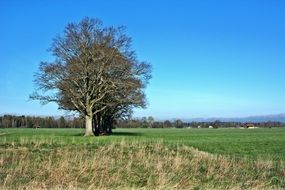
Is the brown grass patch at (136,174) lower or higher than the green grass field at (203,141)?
lower

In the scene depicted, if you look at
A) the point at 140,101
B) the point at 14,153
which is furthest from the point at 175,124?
the point at 14,153

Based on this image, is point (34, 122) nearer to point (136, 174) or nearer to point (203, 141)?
point (203, 141)

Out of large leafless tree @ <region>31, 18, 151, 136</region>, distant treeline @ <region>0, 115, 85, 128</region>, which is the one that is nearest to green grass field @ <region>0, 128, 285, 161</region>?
large leafless tree @ <region>31, 18, 151, 136</region>

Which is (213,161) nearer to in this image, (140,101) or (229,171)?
(229,171)

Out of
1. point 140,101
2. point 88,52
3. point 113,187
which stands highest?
point 88,52

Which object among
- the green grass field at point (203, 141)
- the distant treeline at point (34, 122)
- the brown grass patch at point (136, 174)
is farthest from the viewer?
the distant treeline at point (34, 122)

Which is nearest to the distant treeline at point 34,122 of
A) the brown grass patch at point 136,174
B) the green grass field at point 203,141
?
the green grass field at point 203,141

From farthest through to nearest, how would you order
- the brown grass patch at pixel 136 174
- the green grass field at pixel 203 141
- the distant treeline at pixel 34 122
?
the distant treeline at pixel 34 122 < the green grass field at pixel 203 141 < the brown grass patch at pixel 136 174

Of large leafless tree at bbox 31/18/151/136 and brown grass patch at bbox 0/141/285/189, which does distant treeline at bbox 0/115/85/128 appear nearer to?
large leafless tree at bbox 31/18/151/136

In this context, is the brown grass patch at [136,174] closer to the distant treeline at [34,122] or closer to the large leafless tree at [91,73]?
the large leafless tree at [91,73]

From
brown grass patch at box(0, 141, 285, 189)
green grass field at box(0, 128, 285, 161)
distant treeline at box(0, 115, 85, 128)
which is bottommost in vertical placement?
brown grass patch at box(0, 141, 285, 189)

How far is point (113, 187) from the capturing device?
14375mm

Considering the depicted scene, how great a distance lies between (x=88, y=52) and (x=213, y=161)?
39.8 metres

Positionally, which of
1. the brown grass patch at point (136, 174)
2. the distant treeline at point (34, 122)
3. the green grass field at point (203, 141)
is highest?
the distant treeline at point (34, 122)
